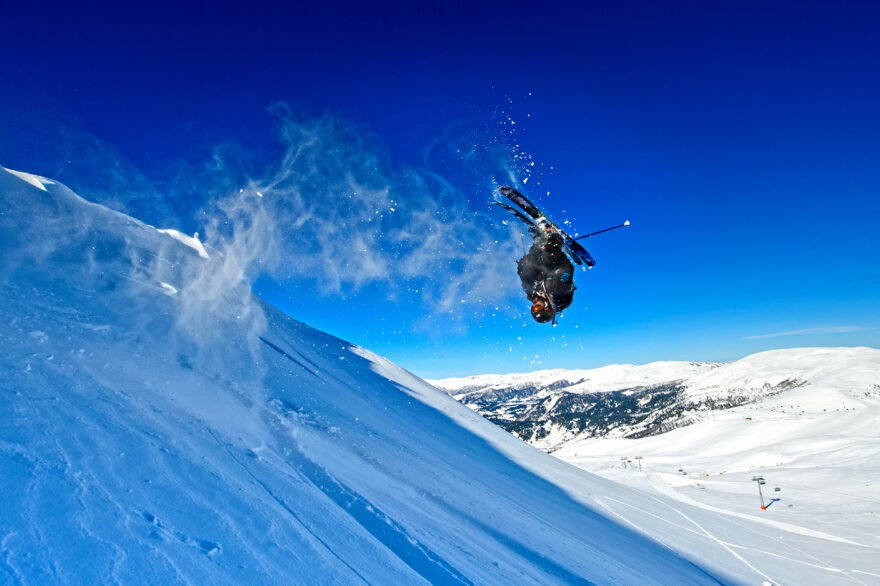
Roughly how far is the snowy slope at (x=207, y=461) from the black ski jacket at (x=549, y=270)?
21.1 ft

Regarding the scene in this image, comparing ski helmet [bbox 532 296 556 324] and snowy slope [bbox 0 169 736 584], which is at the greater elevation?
ski helmet [bbox 532 296 556 324]

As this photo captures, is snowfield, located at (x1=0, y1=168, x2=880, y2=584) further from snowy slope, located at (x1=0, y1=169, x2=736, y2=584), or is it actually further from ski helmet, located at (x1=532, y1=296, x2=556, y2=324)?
ski helmet, located at (x1=532, y1=296, x2=556, y2=324)

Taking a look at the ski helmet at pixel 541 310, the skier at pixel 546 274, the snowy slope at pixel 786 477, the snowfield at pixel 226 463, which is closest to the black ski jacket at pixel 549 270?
the skier at pixel 546 274

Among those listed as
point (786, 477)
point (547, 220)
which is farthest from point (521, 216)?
point (786, 477)

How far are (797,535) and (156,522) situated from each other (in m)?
38.8

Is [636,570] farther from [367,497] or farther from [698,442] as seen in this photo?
[698,442]

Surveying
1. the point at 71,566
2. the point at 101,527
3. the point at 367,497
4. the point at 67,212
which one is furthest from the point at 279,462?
the point at 67,212

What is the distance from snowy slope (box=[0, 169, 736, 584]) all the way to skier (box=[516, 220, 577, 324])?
19.9 ft

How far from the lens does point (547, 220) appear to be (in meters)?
12.5

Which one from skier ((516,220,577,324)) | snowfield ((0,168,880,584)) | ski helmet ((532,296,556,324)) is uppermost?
skier ((516,220,577,324))

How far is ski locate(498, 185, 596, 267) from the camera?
12.2m

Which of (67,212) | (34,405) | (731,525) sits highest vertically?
(67,212)

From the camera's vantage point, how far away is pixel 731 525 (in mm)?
25438

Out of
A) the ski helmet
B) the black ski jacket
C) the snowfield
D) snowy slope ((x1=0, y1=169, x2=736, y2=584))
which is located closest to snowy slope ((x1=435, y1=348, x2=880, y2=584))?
Result: the snowfield
